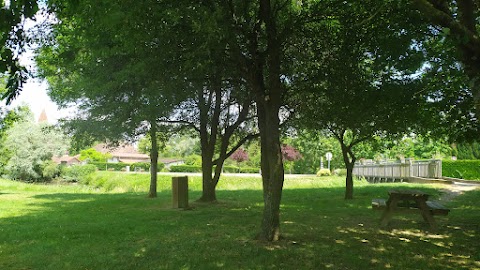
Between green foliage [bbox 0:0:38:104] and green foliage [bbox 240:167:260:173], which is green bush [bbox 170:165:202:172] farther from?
green foliage [bbox 0:0:38:104]

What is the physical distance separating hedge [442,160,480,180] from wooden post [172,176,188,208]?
2786 centimetres

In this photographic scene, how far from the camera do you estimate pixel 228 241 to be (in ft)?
23.3

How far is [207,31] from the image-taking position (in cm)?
609

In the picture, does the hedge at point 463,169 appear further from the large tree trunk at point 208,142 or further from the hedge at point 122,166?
the hedge at point 122,166

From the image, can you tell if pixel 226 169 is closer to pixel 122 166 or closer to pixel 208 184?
pixel 122 166

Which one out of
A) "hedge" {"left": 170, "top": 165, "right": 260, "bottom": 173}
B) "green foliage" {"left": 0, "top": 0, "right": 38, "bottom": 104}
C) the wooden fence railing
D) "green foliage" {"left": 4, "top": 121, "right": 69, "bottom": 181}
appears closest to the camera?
"green foliage" {"left": 0, "top": 0, "right": 38, "bottom": 104}

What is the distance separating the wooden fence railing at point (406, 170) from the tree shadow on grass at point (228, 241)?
698 inches

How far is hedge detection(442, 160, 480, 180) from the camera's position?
3259cm

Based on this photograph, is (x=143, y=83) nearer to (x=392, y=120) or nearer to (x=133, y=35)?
(x=133, y=35)

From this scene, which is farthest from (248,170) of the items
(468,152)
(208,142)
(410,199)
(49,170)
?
(410,199)

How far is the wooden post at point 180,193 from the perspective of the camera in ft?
40.4

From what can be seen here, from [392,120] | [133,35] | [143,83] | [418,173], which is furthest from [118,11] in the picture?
[418,173]

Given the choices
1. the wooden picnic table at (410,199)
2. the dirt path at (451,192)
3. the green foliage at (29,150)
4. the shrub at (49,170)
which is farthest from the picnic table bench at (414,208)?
the shrub at (49,170)

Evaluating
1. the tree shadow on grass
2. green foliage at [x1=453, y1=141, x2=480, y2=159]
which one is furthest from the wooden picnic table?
green foliage at [x1=453, y1=141, x2=480, y2=159]
